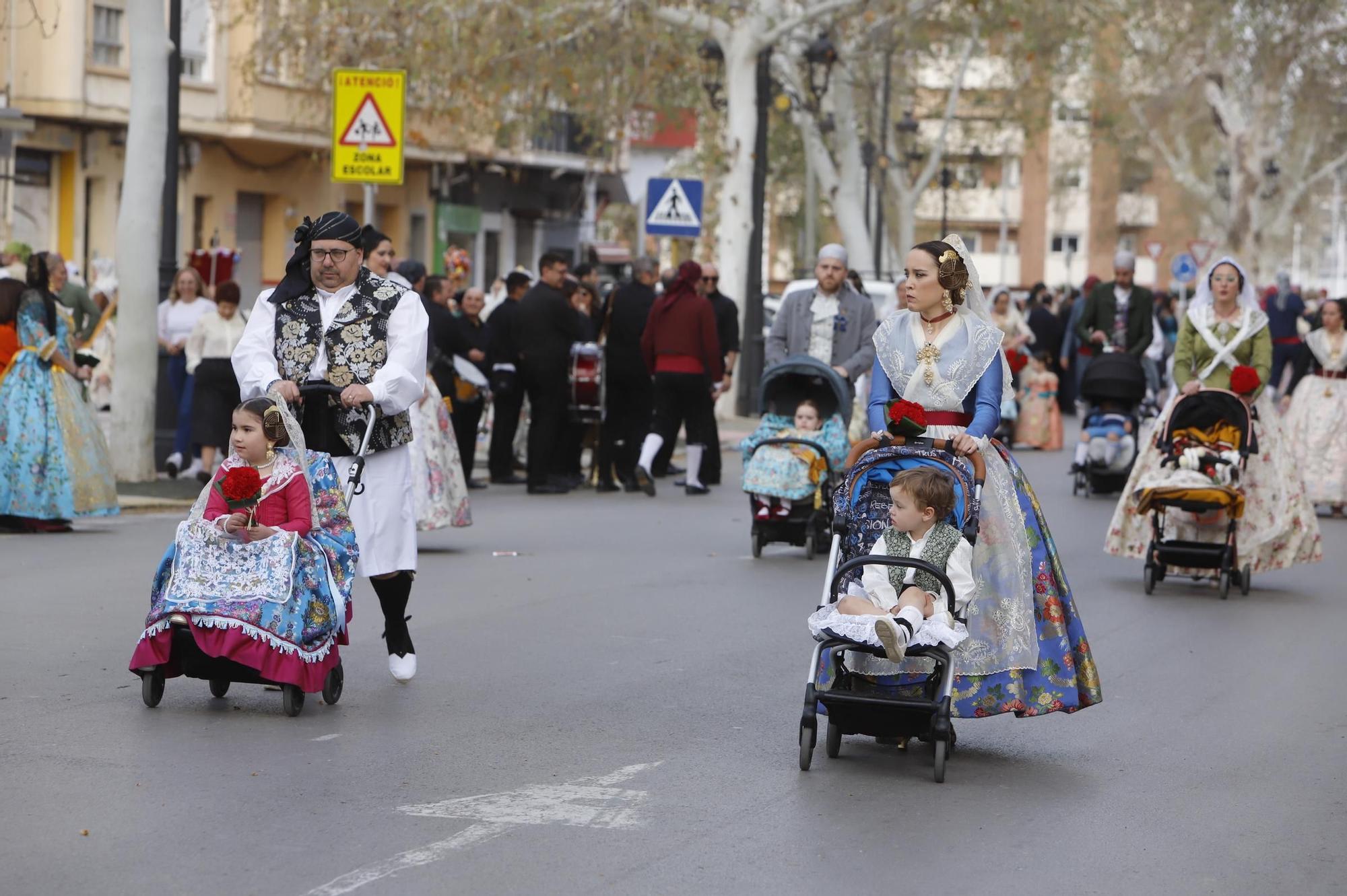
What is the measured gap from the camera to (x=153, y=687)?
321 inches

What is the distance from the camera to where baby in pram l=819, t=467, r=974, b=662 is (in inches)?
287

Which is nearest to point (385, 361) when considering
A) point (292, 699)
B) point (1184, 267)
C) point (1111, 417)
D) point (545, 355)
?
point (292, 699)

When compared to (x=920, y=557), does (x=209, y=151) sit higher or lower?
higher

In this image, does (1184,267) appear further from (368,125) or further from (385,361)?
(385,361)

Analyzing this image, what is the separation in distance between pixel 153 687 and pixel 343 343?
60.1 inches

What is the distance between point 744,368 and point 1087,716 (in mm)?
22335

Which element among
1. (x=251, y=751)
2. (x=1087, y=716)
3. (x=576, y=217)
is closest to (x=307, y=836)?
(x=251, y=751)

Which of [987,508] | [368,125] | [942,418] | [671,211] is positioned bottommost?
[987,508]

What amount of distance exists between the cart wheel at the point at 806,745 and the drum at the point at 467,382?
10917 millimetres

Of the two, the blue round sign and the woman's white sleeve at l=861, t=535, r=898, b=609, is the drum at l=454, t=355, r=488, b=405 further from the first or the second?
the blue round sign

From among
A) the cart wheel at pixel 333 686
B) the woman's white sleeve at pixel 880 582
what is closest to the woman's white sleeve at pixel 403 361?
the cart wheel at pixel 333 686

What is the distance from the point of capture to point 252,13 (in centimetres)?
2823

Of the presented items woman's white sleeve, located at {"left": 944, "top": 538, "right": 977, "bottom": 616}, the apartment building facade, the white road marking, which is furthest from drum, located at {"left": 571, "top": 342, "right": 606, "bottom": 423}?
the white road marking

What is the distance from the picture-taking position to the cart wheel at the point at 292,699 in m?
8.08
